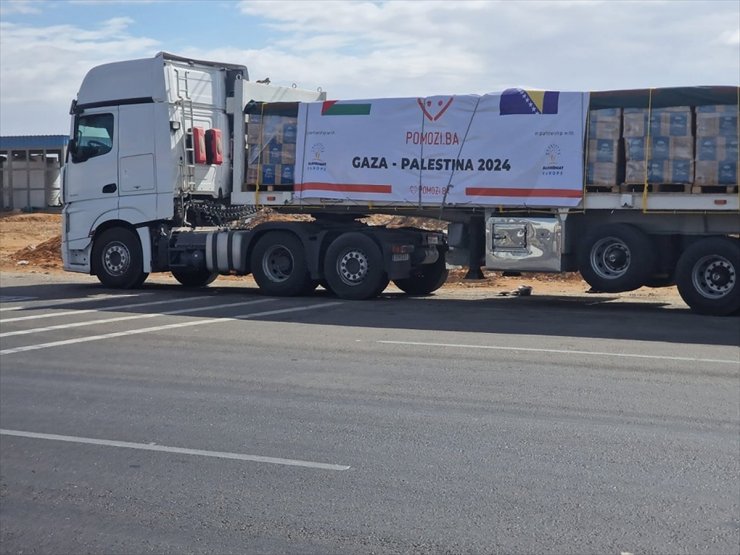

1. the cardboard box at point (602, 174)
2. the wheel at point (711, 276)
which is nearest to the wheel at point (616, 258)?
the wheel at point (711, 276)

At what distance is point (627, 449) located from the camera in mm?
8227

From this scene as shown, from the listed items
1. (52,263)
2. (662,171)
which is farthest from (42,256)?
(662,171)

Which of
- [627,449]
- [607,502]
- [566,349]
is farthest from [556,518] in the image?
[566,349]

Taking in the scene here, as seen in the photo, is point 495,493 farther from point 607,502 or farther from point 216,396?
point 216,396

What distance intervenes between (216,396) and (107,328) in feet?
17.7

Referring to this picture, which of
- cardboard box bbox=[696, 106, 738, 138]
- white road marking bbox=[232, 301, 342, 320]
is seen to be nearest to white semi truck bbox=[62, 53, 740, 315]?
cardboard box bbox=[696, 106, 738, 138]

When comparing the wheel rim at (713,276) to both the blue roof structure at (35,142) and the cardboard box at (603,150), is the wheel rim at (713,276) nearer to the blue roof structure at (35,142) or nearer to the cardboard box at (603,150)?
the cardboard box at (603,150)

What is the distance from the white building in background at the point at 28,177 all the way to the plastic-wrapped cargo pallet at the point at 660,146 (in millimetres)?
31639

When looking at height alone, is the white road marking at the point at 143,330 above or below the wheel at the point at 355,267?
below

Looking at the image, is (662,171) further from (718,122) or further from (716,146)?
(718,122)

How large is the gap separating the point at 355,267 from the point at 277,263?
1.76 meters

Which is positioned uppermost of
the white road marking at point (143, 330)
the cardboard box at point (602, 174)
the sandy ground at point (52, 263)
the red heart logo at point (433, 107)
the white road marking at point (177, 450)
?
the red heart logo at point (433, 107)

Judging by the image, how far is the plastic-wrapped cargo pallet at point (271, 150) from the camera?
64.1 ft

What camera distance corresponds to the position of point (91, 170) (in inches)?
822
